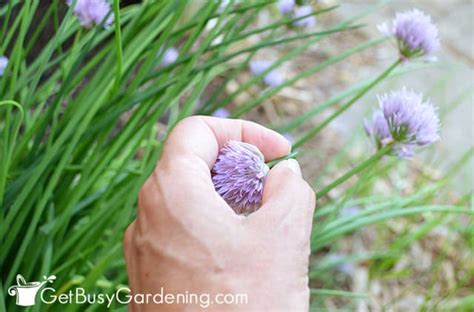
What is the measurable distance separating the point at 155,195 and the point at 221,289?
3.7 inches

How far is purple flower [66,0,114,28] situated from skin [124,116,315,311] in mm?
357

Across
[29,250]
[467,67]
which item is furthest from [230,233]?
[467,67]

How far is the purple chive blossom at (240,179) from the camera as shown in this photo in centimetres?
62

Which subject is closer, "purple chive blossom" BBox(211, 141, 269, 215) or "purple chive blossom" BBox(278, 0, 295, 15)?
"purple chive blossom" BBox(211, 141, 269, 215)

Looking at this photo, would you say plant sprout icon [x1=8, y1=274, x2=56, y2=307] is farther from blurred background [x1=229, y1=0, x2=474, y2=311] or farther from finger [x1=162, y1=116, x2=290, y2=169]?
blurred background [x1=229, y1=0, x2=474, y2=311]

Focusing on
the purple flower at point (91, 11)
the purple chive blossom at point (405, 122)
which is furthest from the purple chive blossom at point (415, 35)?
the purple flower at point (91, 11)

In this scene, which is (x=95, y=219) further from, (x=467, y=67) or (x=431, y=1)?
(x=431, y=1)

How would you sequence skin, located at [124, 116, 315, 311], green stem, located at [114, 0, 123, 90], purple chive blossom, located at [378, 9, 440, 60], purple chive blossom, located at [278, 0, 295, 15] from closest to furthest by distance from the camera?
skin, located at [124, 116, 315, 311]
green stem, located at [114, 0, 123, 90]
purple chive blossom, located at [378, 9, 440, 60]
purple chive blossom, located at [278, 0, 295, 15]

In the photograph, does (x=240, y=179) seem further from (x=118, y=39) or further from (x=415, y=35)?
(x=415, y=35)

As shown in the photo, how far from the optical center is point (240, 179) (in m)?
0.62

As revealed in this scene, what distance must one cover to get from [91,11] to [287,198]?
445 mm

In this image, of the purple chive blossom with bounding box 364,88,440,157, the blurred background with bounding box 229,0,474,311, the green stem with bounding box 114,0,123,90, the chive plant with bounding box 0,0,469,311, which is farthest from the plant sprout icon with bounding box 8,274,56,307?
the blurred background with bounding box 229,0,474,311

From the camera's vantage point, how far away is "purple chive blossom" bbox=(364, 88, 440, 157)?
0.89 metres

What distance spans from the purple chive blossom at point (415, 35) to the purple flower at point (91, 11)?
38 cm
